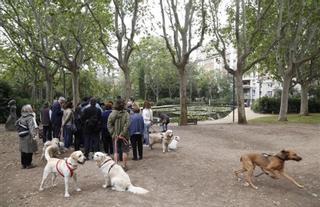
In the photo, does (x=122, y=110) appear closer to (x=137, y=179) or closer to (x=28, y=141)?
(x=137, y=179)

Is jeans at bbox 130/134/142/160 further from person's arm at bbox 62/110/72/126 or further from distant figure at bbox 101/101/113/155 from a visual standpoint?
person's arm at bbox 62/110/72/126

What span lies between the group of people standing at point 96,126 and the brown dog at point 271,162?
342 cm

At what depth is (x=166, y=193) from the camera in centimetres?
769

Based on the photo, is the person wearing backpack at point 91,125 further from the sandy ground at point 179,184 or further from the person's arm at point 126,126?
the person's arm at point 126,126

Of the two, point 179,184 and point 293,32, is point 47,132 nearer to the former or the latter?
point 179,184

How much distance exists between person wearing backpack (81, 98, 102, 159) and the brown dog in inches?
187

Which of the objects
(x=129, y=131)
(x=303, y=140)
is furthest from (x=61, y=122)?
(x=303, y=140)

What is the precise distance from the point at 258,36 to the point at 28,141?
64.7 ft

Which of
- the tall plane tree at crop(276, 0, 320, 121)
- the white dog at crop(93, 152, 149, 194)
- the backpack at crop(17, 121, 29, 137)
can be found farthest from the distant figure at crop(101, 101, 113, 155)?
the tall plane tree at crop(276, 0, 320, 121)

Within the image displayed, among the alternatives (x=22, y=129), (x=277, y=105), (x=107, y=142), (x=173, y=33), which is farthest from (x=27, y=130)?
(x=277, y=105)

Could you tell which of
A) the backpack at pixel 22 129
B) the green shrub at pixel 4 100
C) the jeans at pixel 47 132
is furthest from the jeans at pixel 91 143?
the green shrub at pixel 4 100

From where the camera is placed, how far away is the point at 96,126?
34.7 ft

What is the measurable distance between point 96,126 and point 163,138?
2.92 meters

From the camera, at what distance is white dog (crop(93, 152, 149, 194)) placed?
7.48m
